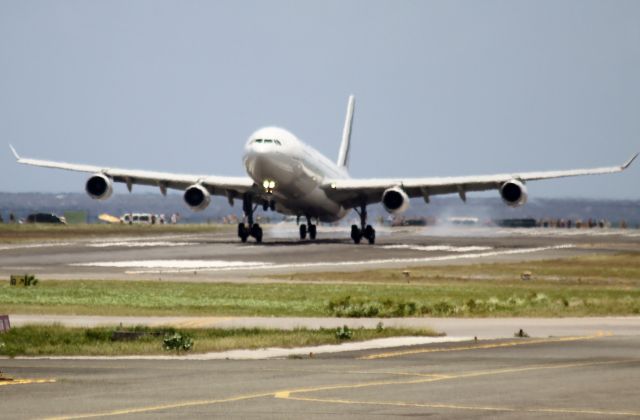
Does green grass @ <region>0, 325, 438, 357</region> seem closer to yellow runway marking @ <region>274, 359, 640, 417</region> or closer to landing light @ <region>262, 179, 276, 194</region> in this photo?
yellow runway marking @ <region>274, 359, 640, 417</region>

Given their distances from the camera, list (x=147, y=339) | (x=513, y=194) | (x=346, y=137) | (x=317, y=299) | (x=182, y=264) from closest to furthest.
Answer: (x=147, y=339) < (x=317, y=299) < (x=182, y=264) < (x=513, y=194) < (x=346, y=137)

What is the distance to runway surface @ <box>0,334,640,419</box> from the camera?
17.4m

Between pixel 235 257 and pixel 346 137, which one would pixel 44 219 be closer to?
pixel 346 137

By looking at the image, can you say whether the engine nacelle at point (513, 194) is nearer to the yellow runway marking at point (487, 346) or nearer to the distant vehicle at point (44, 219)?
the yellow runway marking at point (487, 346)

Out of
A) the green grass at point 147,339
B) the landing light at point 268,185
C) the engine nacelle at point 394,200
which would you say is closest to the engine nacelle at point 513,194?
the engine nacelle at point 394,200

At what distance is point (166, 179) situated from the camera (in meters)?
88.6

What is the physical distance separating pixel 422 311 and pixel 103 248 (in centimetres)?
4765

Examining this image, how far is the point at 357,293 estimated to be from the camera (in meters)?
45.3

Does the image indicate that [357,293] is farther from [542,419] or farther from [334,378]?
[542,419]

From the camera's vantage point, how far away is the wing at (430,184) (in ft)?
284

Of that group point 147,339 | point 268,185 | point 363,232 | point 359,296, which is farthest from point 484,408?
point 363,232

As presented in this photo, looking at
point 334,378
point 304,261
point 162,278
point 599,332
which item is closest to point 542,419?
point 334,378

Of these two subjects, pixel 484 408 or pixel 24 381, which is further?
pixel 24 381

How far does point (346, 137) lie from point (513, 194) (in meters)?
39.8
